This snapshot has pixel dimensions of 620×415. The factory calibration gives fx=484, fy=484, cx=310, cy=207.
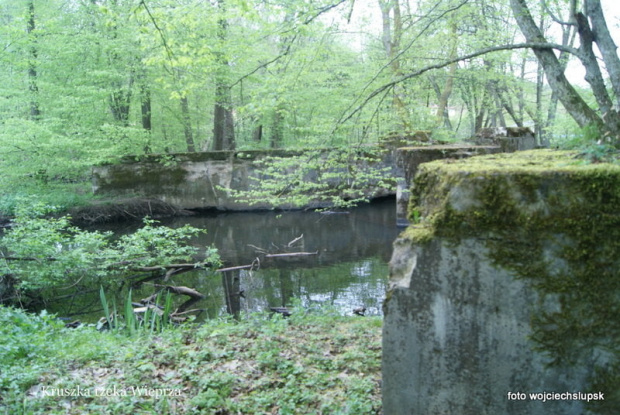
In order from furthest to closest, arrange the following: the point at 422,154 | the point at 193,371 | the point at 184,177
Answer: the point at 184,177
the point at 422,154
the point at 193,371

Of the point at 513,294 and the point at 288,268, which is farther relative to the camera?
the point at 288,268

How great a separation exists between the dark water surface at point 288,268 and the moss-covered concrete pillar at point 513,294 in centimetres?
518

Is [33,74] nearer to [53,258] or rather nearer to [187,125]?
[187,125]

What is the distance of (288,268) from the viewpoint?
1073 cm

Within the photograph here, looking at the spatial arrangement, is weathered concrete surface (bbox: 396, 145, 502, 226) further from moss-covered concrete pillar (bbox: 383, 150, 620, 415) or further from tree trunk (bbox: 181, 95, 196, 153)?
tree trunk (bbox: 181, 95, 196, 153)

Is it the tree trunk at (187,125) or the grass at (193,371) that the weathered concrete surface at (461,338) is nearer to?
the grass at (193,371)

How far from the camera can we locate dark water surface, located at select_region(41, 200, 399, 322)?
842 centimetres

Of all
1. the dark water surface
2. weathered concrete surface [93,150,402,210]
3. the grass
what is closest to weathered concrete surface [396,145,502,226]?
the dark water surface

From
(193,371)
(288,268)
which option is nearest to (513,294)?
(193,371)

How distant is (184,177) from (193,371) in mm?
15570

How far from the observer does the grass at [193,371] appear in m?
3.12

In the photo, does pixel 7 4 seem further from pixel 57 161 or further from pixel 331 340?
pixel 331 340

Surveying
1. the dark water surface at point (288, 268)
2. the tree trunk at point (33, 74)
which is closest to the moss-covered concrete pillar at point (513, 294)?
the dark water surface at point (288, 268)

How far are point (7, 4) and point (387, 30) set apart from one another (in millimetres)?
13597
